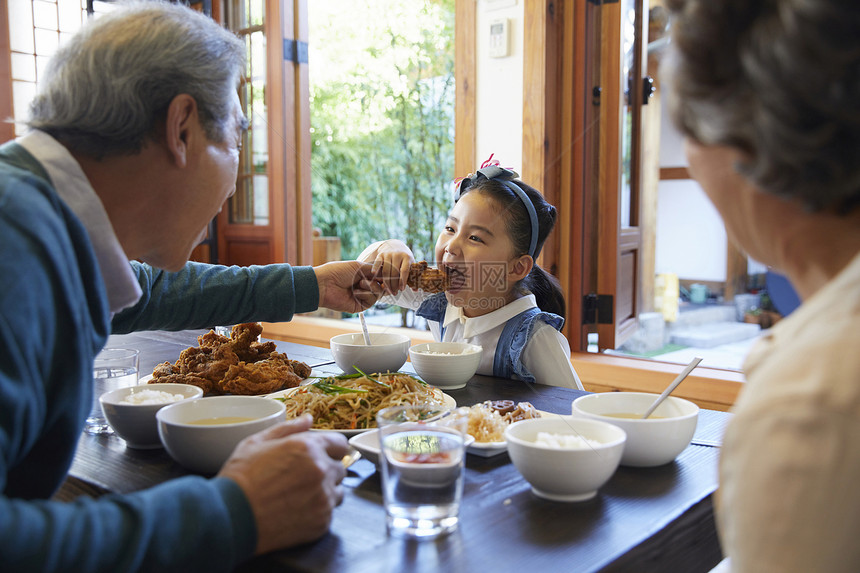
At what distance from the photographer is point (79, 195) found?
39.6 inches

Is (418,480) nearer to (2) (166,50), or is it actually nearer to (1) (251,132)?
(2) (166,50)

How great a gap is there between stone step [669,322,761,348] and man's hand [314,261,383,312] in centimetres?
520

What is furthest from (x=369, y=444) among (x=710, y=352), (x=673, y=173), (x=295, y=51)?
(x=673, y=173)

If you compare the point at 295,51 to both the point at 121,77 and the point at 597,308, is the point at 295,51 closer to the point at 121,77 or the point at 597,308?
the point at 597,308

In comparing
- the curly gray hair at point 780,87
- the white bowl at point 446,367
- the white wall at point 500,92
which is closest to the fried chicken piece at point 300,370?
the white bowl at point 446,367

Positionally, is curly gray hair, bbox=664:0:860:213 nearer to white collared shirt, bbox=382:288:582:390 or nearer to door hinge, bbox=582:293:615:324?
white collared shirt, bbox=382:288:582:390

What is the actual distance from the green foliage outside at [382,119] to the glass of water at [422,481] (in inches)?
264

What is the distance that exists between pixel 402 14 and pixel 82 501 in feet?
26.8

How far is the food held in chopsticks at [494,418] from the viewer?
1.21 m

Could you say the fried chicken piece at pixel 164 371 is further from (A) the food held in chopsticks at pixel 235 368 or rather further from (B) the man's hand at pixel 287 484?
(B) the man's hand at pixel 287 484

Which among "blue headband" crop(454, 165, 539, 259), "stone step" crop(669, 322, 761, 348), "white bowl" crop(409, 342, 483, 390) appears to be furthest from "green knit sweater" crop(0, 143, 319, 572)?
"stone step" crop(669, 322, 761, 348)

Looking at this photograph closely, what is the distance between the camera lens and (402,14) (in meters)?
8.13

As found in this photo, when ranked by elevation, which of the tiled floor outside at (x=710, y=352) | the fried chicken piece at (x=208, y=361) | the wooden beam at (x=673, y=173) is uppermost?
the wooden beam at (x=673, y=173)

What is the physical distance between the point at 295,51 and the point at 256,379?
3.63 metres
